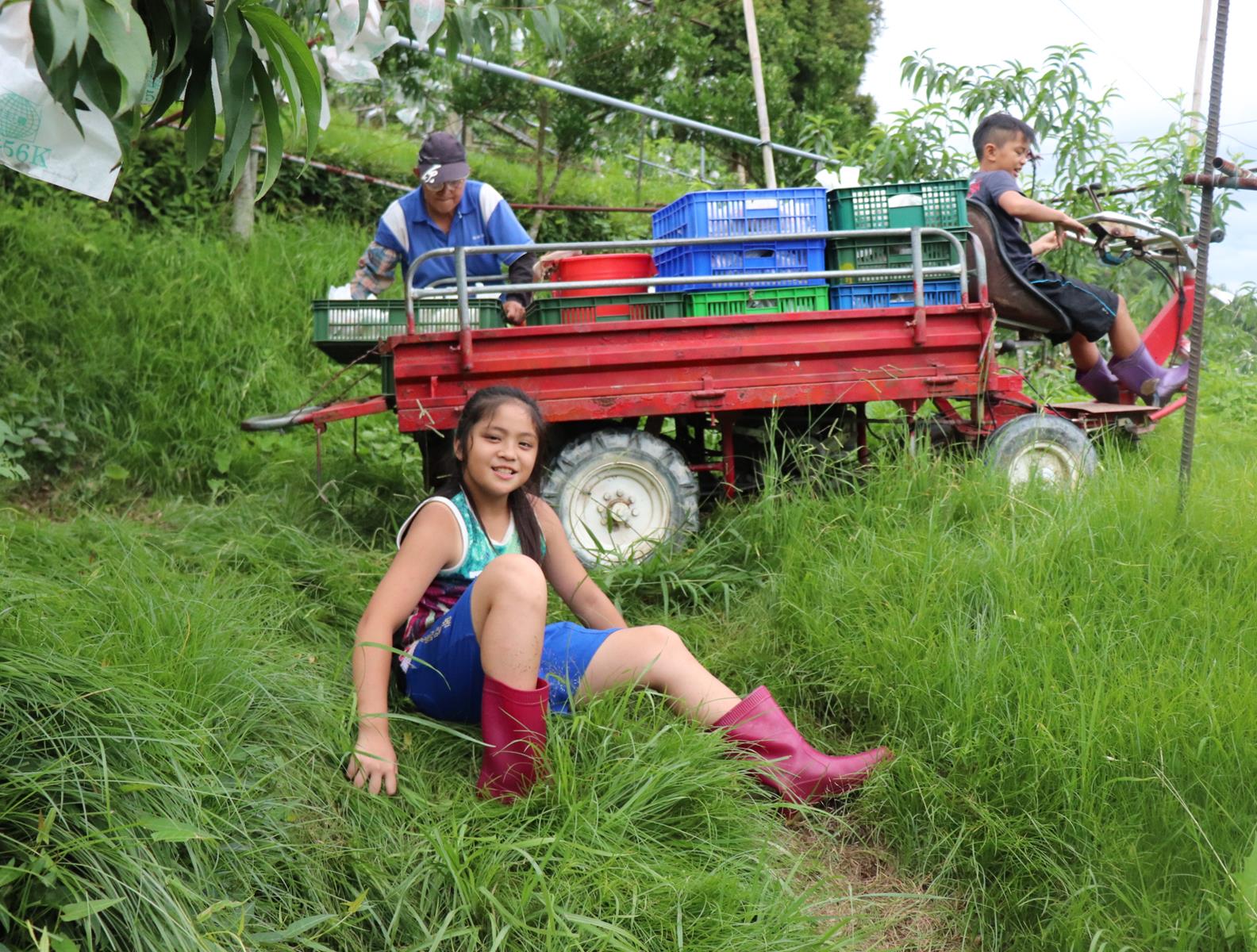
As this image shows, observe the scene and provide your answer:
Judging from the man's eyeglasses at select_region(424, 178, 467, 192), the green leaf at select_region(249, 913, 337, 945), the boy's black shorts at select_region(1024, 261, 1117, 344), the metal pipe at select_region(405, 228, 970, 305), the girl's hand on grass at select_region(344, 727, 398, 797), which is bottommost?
the green leaf at select_region(249, 913, 337, 945)

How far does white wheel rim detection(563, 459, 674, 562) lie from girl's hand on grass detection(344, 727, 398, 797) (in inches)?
82.2

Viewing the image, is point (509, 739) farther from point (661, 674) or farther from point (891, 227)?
point (891, 227)

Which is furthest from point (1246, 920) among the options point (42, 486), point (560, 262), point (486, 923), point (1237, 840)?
point (42, 486)

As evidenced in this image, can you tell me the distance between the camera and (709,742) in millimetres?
3086

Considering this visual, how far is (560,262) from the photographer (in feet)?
17.9

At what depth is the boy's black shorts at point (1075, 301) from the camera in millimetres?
5480

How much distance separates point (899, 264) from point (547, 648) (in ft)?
9.15

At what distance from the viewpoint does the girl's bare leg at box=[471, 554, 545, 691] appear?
9.57ft

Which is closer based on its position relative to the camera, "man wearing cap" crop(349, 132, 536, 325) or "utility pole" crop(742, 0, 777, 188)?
"man wearing cap" crop(349, 132, 536, 325)

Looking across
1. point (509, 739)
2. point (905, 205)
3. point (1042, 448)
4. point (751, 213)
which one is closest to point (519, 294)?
point (751, 213)

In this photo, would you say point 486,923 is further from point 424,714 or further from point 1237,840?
point 1237,840

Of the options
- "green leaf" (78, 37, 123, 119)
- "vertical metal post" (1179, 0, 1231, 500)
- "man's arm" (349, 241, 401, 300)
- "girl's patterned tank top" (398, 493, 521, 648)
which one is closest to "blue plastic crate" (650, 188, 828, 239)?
"man's arm" (349, 241, 401, 300)

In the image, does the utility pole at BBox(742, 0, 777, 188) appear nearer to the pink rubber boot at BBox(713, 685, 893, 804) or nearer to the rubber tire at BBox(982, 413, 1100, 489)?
the rubber tire at BBox(982, 413, 1100, 489)

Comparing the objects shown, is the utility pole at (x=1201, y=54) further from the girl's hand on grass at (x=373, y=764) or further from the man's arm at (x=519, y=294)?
the girl's hand on grass at (x=373, y=764)
